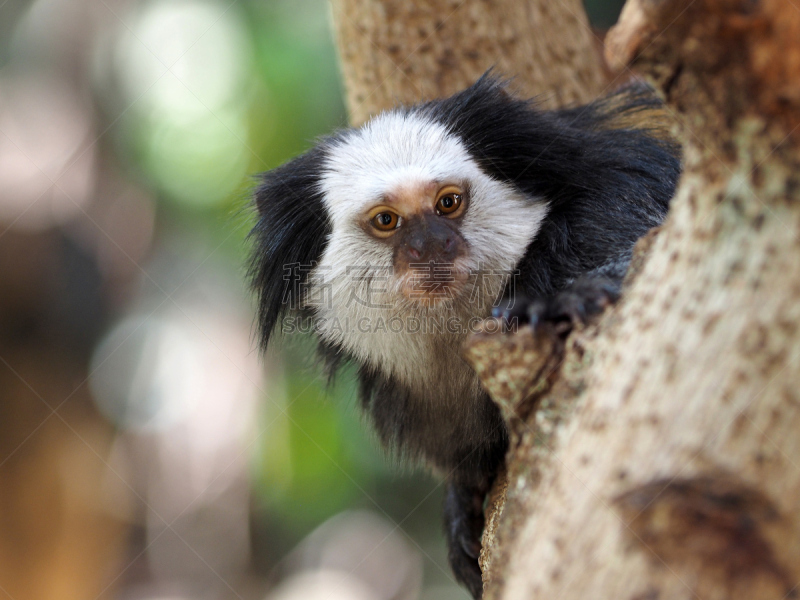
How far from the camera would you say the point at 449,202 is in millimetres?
2621

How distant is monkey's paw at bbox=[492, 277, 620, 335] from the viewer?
165 cm

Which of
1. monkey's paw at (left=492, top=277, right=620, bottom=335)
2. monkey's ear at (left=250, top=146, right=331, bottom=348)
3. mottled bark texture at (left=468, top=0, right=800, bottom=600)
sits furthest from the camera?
monkey's ear at (left=250, top=146, right=331, bottom=348)

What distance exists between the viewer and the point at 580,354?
1554 mm

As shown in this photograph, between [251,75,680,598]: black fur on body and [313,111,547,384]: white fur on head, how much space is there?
Answer: 0.04 meters

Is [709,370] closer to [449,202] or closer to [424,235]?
[424,235]

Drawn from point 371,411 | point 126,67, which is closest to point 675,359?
point 371,411

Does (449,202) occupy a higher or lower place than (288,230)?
higher

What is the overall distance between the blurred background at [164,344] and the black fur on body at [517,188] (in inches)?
94.3

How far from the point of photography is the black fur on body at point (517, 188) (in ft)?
8.12

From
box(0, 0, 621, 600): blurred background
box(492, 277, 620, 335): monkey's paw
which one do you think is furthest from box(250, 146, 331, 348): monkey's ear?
box(0, 0, 621, 600): blurred background

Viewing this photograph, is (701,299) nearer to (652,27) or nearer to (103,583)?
(652,27)

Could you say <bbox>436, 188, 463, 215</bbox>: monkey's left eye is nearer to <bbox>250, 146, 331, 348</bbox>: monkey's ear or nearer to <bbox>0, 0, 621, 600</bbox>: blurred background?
<bbox>250, 146, 331, 348</bbox>: monkey's ear

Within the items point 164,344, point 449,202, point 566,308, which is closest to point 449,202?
point 449,202

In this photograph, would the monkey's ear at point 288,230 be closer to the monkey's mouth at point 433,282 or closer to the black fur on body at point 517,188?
the black fur on body at point 517,188
